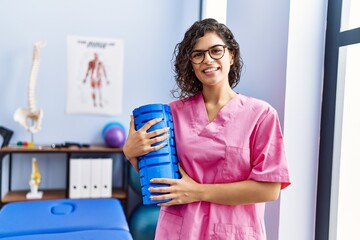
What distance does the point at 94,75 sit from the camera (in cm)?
275

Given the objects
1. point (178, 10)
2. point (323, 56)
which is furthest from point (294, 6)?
point (178, 10)

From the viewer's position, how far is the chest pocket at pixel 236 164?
923 millimetres

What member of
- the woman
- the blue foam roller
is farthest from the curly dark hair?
the blue foam roller

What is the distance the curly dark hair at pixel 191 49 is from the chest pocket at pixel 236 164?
0.28 m

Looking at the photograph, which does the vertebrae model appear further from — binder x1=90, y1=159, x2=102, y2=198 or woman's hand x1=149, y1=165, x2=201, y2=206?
woman's hand x1=149, y1=165, x2=201, y2=206

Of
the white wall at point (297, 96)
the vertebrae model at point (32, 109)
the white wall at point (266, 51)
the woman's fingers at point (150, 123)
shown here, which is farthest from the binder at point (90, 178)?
the woman's fingers at point (150, 123)

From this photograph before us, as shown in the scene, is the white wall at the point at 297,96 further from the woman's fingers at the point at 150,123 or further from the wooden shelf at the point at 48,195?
the wooden shelf at the point at 48,195

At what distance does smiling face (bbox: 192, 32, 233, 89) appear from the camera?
0.96 metres

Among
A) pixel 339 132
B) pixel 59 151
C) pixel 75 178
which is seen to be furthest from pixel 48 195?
pixel 339 132

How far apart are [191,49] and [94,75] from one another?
1.94m

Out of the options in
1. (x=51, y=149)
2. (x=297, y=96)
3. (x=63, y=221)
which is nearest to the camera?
(x=297, y=96)

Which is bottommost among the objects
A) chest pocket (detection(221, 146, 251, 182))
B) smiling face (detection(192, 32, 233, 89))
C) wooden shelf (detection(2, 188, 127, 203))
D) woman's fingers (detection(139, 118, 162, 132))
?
wooden shelf (detection(2, 188, 127, 203))

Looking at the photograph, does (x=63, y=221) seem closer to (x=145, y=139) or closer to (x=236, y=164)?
(x=145, y=139)

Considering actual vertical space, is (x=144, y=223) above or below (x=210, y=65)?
below
